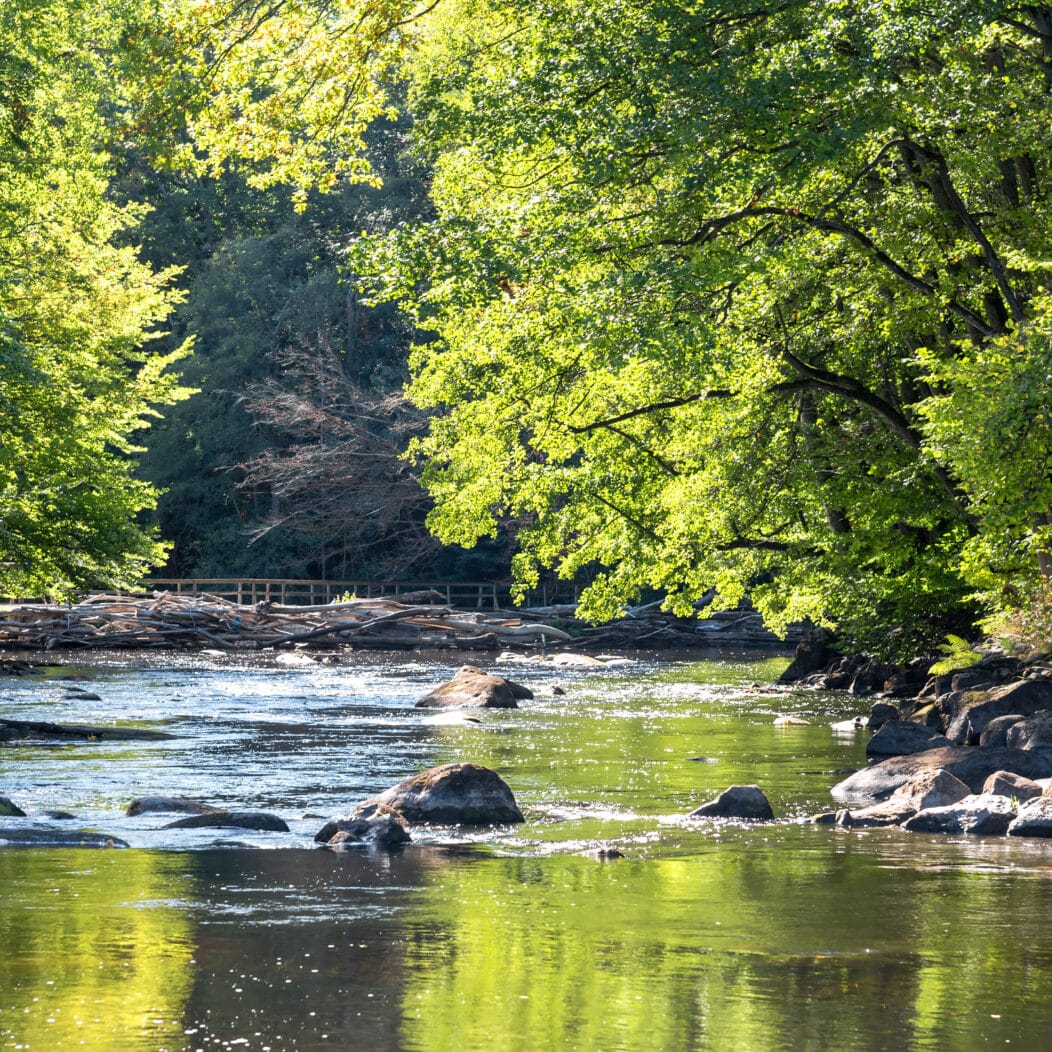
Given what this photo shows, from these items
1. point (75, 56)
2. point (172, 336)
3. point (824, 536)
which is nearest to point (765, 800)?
point (824, 536)

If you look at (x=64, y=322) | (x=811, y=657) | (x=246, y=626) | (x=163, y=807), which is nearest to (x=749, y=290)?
(x=163, y=807)

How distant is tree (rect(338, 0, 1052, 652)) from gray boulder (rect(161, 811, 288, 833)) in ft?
19.8

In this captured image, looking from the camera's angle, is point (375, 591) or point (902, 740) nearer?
point (902, 740)

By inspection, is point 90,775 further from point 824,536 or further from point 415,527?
point 415,527

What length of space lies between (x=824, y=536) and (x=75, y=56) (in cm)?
1762

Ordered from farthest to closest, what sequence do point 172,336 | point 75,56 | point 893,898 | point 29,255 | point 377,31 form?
point 172,336
point 75,56
point 29,255
point 377,31
point 893,898

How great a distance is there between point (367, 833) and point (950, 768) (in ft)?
19.2

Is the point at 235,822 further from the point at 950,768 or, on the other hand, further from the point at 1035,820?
the point at 950,768

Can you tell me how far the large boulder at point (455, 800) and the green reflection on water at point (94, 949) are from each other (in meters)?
2.60

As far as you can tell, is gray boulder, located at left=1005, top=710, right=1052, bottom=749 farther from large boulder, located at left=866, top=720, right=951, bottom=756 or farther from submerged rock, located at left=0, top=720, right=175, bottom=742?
submerged rock, located at left=0, top=720, right=175, bottom=742

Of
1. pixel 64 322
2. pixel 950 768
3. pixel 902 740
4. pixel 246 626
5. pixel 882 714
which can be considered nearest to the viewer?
pixel 950 768

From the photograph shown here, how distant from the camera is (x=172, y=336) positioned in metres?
59.9

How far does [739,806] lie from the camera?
13.6 m

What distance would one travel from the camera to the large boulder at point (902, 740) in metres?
17.8
